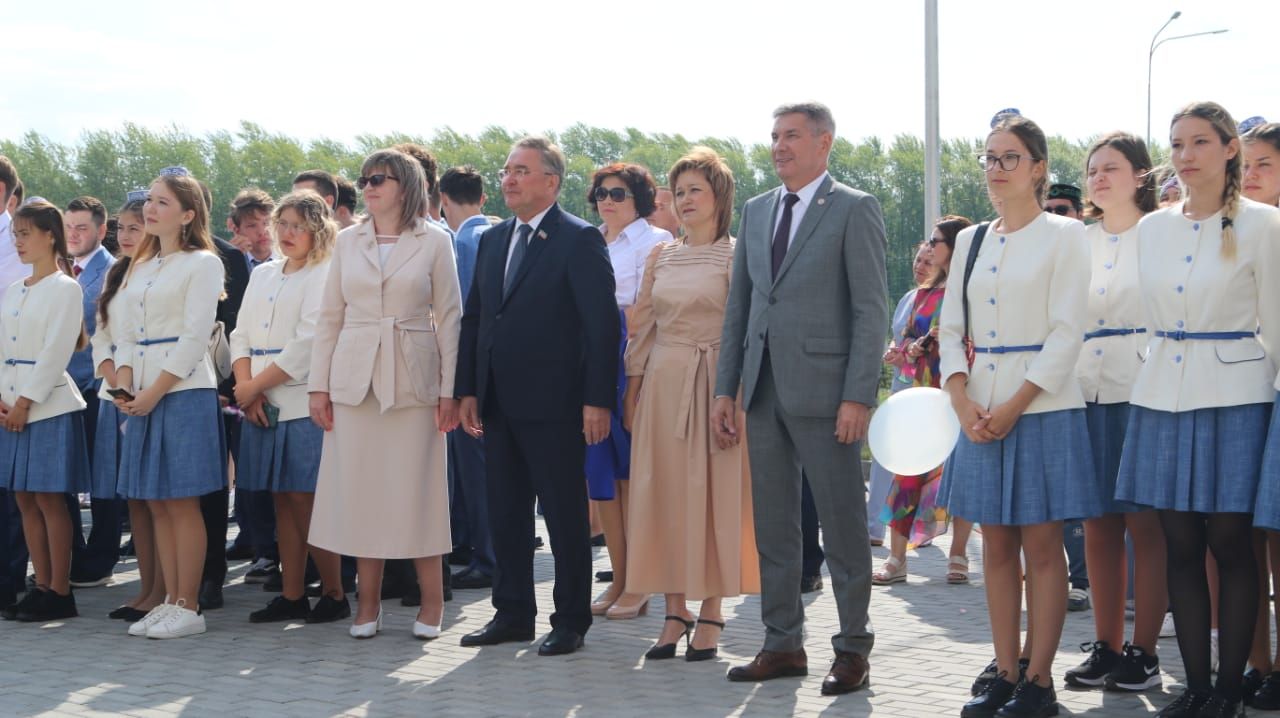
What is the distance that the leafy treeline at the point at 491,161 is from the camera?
942 inches

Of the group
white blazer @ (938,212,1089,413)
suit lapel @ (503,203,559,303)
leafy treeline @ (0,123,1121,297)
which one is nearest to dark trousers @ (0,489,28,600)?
suit lapel @ (503,203,559,303)

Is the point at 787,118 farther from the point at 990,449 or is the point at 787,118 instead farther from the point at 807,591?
the point at 807,591

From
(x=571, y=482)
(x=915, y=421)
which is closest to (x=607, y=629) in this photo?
(x=571, y=482)

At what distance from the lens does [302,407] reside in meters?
7.26

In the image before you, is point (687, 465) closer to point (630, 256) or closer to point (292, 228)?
point (630, 256)

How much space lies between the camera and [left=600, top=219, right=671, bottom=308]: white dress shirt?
26.3ft

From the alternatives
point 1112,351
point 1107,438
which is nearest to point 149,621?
point 1107,438

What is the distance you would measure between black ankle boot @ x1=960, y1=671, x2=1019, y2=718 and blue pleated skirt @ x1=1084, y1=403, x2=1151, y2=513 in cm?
93

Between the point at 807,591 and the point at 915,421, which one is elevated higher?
the point at 915,421

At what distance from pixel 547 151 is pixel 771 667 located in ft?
8.39

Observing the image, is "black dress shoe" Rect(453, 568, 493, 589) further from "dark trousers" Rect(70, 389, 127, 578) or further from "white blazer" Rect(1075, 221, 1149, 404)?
"white blazer" Rect(1075, 221, 1149, 404)

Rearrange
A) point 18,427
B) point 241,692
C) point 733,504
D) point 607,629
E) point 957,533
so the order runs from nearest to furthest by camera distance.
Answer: point 241,692
point 733,504
point 607,629
point 18,427
point 957,533

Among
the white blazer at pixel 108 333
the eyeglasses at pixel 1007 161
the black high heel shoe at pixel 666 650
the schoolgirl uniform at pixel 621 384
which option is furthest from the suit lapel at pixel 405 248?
the eyeglasses at pixel 1007 161

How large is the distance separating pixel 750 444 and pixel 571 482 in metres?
0.99
